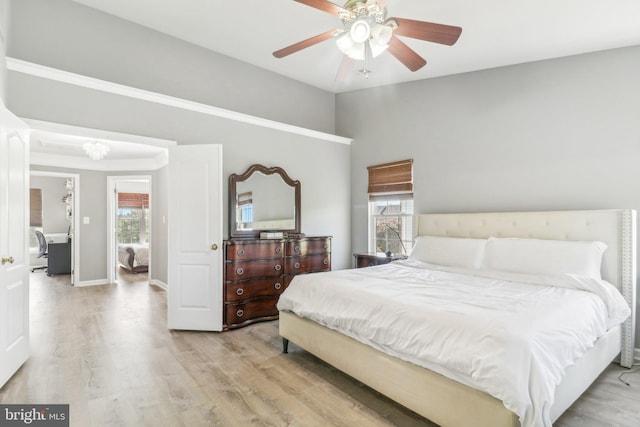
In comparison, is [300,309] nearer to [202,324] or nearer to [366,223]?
[202,324]

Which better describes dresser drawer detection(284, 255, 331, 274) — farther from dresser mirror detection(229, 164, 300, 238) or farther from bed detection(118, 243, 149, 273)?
bed detection(118, 243, 149, 273)

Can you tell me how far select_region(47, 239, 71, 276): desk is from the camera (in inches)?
283

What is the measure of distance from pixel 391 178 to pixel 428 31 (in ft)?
9.03

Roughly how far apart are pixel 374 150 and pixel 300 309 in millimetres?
3033

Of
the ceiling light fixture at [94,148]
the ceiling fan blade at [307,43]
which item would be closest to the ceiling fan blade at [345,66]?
the ceiling fan blade at [307,43]

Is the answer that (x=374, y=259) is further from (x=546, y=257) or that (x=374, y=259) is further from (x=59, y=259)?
(x=59, y=259)

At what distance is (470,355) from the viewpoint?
5.52 ft

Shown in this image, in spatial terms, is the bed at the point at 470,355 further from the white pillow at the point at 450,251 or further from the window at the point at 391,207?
the window at the point at 391,207

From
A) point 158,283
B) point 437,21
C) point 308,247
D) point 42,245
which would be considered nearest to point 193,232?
point 308,247

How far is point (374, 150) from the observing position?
5.10 meters

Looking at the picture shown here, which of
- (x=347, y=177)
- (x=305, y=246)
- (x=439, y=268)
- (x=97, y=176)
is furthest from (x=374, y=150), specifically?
(x=97, y=176)

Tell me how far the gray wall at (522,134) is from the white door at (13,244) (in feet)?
13.5

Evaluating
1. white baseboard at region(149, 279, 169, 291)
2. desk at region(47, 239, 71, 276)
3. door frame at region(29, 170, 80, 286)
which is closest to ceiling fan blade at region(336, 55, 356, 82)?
white baseboard at region(149, 279, 169, 291)

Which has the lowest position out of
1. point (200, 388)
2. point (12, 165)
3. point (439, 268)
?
point (200, 388)
